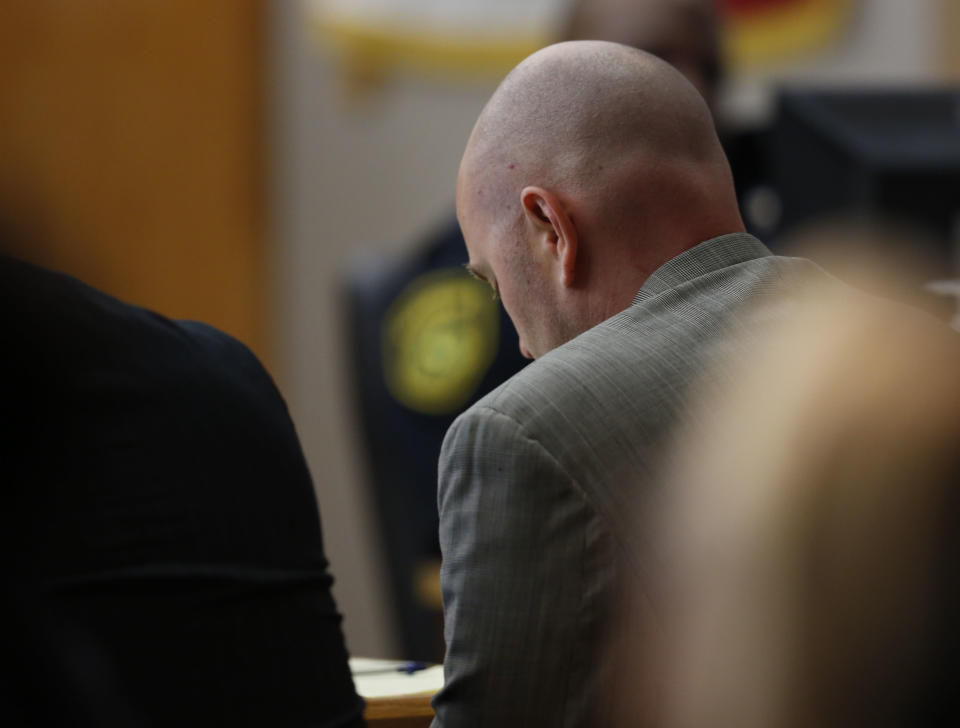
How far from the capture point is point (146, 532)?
2.95ft

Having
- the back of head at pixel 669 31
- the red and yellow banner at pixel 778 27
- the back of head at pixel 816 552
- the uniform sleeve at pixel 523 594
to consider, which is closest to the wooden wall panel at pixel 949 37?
the red and yellow banner at pixel 778 27

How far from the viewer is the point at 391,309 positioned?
229 centimetres

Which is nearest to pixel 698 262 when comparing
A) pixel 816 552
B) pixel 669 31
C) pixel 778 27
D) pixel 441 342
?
pixel 816 552

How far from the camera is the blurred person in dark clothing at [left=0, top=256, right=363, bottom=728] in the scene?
33.5 inches

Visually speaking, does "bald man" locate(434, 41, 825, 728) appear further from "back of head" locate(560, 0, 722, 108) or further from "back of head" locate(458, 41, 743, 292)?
"back of head" locate(560, 0, 722, 108)

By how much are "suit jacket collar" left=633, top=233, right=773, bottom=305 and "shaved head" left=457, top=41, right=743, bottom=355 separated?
0.05 feet

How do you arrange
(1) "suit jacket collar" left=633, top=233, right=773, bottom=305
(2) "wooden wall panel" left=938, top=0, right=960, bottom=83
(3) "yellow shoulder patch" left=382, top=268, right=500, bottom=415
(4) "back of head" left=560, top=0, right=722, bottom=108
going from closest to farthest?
(1) "suit jacket collar" left=633, top=233, right=773, bottom=305 → (4) "back of head" left=560, top=0, right=722, bottom=108 → (3) "yellow shoulder patch" left=382, top=268, right=500, bottom=415 → (2) "wooden wall panel" left=938, top=0, right=960, bottom=83

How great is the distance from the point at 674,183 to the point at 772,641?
31 cm

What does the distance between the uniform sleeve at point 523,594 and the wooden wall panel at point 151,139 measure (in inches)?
102

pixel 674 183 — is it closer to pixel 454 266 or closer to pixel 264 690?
pixel 264 690

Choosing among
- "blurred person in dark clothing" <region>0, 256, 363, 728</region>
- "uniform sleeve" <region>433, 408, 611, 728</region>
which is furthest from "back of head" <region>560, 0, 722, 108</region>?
"uniform sleeve" <region>433, 408, 611, 728</region>

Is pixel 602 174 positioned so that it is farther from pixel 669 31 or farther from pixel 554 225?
pixel 669 31

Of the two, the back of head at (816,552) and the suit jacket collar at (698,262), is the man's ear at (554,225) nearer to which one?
the suit jacket collar at (698,262)

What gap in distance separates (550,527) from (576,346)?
123 millimetres
